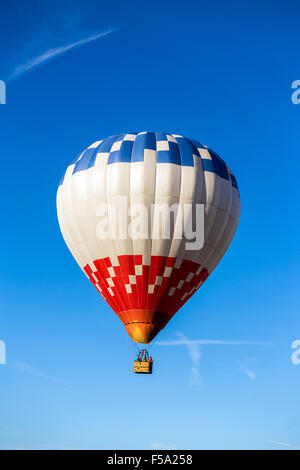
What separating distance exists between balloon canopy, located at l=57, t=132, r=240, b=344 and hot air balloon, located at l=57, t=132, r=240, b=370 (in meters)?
0.03

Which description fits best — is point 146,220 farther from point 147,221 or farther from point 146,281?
point 146,281

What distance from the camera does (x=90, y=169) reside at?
816 inches

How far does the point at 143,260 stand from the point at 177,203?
78.6 inches

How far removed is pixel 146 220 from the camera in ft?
64.8

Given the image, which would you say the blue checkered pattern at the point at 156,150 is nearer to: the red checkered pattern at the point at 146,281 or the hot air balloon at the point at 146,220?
the hot air balloon at the point at 146,220

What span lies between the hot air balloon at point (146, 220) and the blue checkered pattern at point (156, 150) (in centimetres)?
3

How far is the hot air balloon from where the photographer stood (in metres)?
19.9

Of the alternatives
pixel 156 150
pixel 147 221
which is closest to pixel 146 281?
pixel 147 221

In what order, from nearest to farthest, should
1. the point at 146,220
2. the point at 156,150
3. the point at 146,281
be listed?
1. the point at 146,220
2. the point at 146,281
3. the point at 156,150

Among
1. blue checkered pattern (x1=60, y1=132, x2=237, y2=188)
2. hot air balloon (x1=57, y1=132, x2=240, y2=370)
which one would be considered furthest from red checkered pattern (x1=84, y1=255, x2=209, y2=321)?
blue checkered pattern (x1=60, y1=132, x2=237, y2=188)

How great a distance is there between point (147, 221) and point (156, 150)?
232cm

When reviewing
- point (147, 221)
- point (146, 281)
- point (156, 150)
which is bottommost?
point (146, 281)

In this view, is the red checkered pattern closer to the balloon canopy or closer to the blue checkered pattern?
the balloon canopy

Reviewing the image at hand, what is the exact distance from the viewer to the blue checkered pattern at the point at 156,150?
→ 66.7ft
